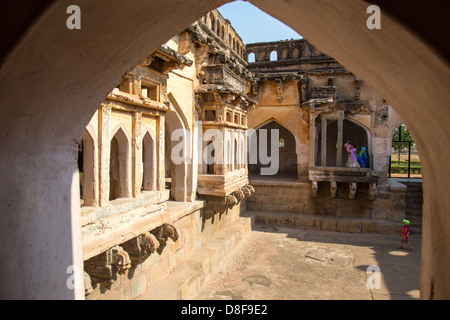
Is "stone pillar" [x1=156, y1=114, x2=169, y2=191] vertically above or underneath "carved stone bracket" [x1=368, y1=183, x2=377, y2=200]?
above

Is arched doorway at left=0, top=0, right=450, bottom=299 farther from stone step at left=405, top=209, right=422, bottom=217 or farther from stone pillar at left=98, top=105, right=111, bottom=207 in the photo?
stone step at left=405, top=209, right=422, bottom=217

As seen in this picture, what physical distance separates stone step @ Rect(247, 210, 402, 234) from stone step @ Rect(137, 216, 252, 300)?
2511 mm

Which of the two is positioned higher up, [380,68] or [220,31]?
[220,31]

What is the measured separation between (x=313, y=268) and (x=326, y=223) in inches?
140

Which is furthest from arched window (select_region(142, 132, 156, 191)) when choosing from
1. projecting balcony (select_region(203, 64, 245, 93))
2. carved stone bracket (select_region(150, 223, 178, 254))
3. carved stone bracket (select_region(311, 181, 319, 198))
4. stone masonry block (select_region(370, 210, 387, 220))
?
stone masonry block (select_region(370, 210, 387, 220))

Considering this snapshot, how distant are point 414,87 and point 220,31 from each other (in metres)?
9.37

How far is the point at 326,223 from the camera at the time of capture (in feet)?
34.4

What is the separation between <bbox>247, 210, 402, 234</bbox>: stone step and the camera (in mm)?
10094

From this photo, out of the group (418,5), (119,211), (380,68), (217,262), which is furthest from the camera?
(217,262)

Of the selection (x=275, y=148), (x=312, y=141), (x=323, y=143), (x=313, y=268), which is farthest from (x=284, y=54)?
(x=313, y=268)

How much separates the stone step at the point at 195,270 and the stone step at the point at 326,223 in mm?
2511

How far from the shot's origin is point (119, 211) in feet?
13.2
